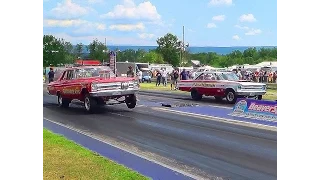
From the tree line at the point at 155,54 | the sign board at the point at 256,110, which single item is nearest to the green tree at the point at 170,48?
the tree line at the point at 155,54

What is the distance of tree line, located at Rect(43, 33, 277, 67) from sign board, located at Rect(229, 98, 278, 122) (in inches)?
67.3

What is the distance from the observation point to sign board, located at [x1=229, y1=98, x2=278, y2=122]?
15.3 meters

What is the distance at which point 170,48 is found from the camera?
45.7 m

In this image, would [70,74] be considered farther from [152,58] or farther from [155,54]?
[152,58]

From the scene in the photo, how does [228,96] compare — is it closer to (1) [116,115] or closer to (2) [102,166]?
(1) [116,115]

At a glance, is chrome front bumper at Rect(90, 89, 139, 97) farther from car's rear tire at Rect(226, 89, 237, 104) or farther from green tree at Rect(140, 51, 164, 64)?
green tree at Rect(140, 51, 164, 64)

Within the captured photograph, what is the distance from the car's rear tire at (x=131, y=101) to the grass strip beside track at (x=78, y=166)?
8.54m

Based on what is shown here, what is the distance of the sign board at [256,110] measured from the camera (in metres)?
Result: 15.3
